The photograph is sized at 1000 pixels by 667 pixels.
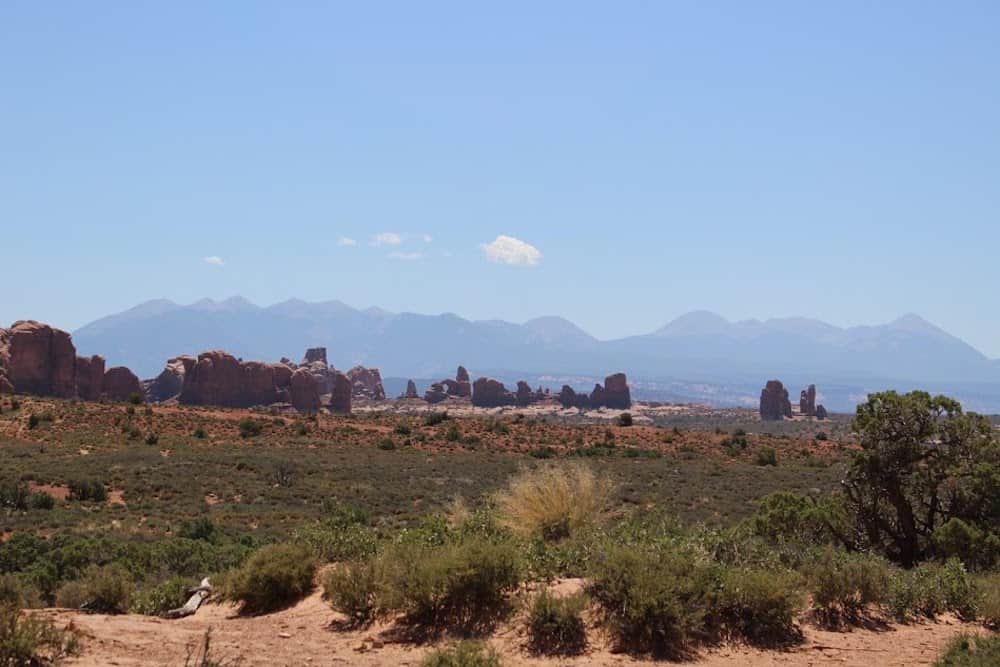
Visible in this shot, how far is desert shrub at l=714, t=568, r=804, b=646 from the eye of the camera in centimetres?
835

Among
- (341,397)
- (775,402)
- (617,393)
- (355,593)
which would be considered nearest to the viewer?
(355,593)

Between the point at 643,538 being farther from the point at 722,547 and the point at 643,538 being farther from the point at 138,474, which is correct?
the point at 138,474

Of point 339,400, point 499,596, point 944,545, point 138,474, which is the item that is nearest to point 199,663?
point 499,596

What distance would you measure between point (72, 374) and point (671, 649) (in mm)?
79770

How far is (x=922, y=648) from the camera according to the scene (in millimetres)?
8328

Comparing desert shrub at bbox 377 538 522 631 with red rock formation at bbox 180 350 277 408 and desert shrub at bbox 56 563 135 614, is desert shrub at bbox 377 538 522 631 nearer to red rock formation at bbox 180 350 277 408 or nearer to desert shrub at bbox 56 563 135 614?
desert shrub at bbox 56 563 135 614

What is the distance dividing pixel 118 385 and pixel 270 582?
7964 centimetres

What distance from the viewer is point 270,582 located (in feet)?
32.4

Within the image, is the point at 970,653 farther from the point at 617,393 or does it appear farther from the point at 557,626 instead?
the point at 617,393

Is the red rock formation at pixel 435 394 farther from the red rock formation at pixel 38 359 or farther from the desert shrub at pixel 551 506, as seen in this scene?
the desert shrub at pixel 551 506

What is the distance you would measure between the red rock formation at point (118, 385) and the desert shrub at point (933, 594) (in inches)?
3201

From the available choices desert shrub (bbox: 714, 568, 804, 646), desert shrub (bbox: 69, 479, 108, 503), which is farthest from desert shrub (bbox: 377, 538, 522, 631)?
desert shrub (bbox: 69, 479, 108, 503)

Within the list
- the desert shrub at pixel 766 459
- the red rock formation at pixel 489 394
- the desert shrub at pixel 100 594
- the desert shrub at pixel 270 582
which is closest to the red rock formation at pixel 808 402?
the red rock formation at pixel 489 394

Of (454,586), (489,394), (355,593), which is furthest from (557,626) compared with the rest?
(489,394)
